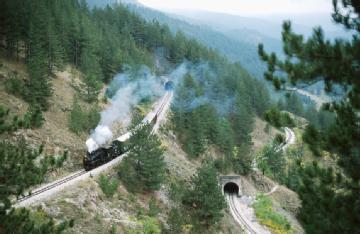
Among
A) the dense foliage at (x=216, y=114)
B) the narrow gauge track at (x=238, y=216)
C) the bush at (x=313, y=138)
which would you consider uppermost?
the bush at (x=313, y=138)

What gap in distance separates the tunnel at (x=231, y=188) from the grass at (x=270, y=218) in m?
5.04

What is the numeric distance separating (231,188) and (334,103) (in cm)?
4860

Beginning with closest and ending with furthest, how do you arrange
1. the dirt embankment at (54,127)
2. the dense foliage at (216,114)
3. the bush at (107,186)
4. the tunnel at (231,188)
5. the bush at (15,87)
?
the bush at (107,186) → the dirt embankment at (54,127) → the bush at (15,87) → the dense foliage at (216,114) → the tunnel at (231,188)

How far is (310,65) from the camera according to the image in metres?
12.3

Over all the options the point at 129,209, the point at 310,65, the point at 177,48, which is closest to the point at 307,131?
the point at 310,65

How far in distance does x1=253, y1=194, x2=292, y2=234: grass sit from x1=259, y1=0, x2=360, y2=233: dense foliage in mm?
37615

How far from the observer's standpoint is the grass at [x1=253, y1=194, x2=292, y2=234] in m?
48.4

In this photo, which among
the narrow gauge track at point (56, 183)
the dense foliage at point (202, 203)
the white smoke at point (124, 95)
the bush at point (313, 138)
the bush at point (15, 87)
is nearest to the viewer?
the bush at point (313, 138)

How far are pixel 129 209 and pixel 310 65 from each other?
25.2 meters

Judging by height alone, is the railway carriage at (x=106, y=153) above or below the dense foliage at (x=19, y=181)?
below

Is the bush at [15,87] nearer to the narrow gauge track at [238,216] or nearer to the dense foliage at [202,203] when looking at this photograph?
the dense foliage at [202,203]

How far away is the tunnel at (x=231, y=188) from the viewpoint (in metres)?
58.8

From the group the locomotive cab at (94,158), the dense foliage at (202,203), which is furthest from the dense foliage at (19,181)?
the dense foliage at (202,203)

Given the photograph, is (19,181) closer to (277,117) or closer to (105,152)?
(277,117)
